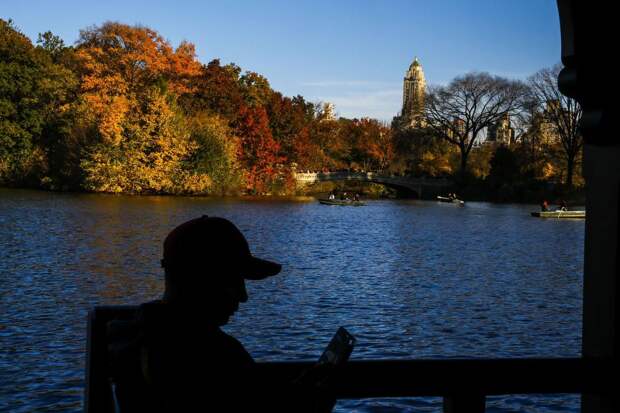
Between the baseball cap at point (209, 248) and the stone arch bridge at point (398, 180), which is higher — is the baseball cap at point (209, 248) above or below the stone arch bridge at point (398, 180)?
below

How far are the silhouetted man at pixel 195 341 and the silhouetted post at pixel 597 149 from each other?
1.95 metres

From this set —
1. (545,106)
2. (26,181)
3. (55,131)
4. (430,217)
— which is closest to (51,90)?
(55,131)

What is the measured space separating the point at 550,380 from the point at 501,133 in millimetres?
90310

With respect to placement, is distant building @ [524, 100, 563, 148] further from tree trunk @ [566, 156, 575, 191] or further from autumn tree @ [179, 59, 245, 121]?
autumn tree @ [179, 59, 245, 121]

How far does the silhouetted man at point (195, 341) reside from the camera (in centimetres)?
234

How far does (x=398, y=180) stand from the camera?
88.6 meters

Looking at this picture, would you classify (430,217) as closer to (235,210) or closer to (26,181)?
(235,210)

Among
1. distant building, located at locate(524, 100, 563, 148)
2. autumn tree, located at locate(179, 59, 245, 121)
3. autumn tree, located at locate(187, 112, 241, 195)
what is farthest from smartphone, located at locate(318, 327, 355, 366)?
distant building, located at locate(524, 100, 563, 148)

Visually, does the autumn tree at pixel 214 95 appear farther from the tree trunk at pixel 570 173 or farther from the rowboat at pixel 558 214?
the rowboat at pixel 558 214

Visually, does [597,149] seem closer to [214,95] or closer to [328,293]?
[328,293]

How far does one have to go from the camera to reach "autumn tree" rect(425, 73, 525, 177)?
273 ft

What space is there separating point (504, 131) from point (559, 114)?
648 inches

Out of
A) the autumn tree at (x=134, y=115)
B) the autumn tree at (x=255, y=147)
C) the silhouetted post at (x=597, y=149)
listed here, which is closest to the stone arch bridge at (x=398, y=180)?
the autumn tree at (x=255, y=147)

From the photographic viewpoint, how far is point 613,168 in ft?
12.6
